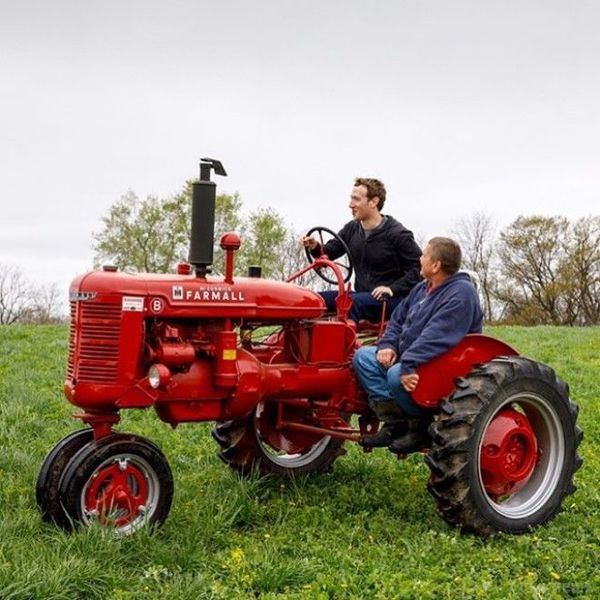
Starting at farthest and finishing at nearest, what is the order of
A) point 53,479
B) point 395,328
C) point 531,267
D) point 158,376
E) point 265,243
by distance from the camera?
point 531,267
point 265,243
point 395,328
point 158,376
point 53,479

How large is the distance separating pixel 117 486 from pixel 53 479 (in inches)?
13.6

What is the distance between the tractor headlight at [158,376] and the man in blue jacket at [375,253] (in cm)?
184

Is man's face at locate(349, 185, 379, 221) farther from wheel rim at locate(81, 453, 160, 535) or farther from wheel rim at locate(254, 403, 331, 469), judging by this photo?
wheel rim at locate(81, 453, 160, 535)

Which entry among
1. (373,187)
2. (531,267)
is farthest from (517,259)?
(373,187)

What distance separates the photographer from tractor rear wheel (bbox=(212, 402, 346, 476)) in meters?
6.18

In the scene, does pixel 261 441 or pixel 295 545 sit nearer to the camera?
pixel 295 545

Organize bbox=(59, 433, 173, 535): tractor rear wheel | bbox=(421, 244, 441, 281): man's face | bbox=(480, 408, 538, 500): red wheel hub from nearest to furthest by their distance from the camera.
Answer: bbox=(59, 433, 173, 535): tractor rear wheel < bbox=(480, 408, 538, 500): red wheel hub < bbox=(421, 244, 441, 281): man's face

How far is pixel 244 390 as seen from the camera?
520cm

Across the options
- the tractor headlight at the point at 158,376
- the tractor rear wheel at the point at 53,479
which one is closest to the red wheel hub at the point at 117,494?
the tractor rear wheel at the point at 53,479

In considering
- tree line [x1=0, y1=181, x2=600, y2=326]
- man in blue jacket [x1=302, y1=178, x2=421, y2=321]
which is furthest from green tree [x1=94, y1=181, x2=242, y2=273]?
man in blue jacket [x1=302, y1=178, x2=421, y2=321]

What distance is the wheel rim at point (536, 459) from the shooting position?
5.38 metres

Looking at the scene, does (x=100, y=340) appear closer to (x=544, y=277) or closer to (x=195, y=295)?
(x=195, y=295)

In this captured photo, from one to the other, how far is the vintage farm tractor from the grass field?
0.23 meters

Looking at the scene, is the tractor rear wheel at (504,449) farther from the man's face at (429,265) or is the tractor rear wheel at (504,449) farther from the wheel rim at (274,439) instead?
the wheel rim at (274,439)
